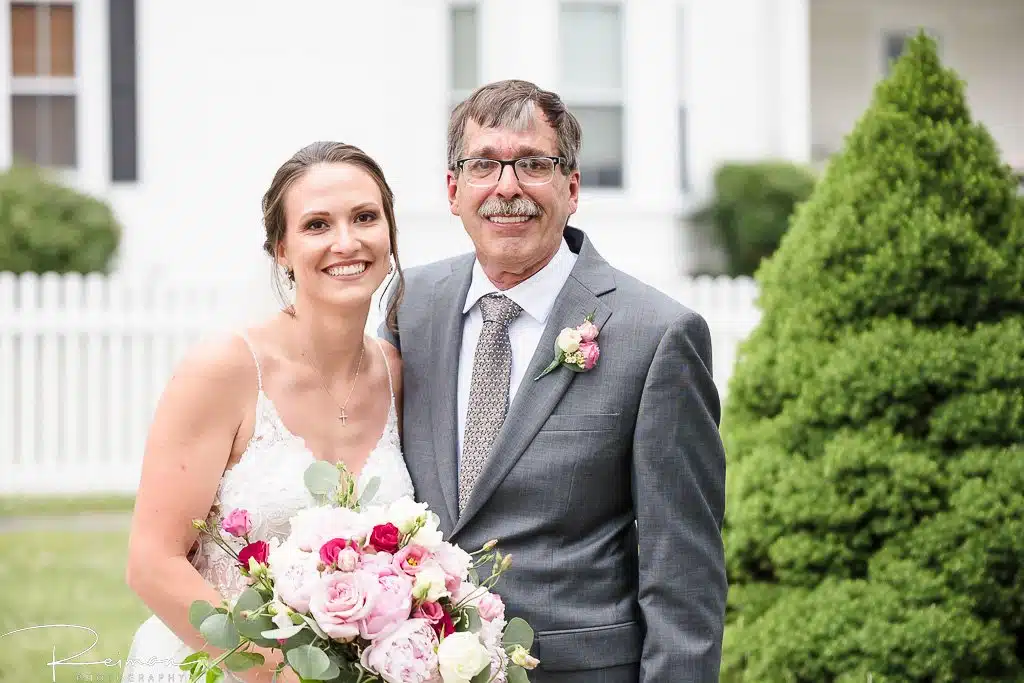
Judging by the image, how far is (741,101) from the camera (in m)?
14.9

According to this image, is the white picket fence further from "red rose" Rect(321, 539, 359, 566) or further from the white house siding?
the white house siding

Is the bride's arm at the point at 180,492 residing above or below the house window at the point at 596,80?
below

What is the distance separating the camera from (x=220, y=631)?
2686 millimetres

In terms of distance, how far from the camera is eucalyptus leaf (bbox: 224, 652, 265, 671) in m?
2.75

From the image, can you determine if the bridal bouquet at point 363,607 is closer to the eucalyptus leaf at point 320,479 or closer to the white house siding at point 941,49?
the eucalyptus leaf at point 320,479

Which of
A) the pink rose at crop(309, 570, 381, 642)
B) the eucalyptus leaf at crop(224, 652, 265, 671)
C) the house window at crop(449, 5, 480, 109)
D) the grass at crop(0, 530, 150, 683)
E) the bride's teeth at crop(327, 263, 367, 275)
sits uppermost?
the house window at crop(449, 5, 480, 109)

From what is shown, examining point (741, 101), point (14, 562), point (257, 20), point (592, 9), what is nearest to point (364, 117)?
point (257, 20)

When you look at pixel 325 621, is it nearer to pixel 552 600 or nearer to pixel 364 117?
pixel 552 600

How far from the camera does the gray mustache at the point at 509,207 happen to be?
3.37 meters

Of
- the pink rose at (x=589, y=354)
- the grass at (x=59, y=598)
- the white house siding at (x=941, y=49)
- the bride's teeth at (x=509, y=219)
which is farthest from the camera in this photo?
the white house siding at (x=941, y=49)

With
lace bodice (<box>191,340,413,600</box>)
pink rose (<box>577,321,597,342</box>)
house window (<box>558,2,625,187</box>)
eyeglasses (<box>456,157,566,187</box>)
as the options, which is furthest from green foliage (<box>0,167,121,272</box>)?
pink rose (<box>577,321,597,342</box>)

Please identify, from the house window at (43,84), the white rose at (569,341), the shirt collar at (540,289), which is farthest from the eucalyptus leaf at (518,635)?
the house window at (43,84)

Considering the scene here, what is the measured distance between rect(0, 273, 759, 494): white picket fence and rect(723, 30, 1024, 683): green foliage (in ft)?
22.9

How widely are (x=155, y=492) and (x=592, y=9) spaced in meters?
11.9
